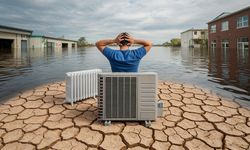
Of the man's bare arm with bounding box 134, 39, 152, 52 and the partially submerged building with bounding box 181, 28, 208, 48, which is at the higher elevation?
the partially submerged building with bounding box 181, 28, 208, 48

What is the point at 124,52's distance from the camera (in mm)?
3121

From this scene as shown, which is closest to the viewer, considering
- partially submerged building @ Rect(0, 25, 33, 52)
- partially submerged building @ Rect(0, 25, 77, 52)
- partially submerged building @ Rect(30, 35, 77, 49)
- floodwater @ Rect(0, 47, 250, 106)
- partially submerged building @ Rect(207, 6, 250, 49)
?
floodwater @ Rect(0, 47, 250, 106)

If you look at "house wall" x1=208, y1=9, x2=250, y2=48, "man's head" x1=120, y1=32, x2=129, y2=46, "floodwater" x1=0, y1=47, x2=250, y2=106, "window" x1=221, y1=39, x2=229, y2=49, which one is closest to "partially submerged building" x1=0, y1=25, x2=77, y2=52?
"floodwater" x1=0, y1=47, x2=250, y2=106

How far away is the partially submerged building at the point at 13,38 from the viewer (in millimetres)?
30636

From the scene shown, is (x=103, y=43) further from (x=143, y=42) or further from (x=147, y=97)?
(x=147, y=97)

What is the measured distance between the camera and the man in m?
3.10

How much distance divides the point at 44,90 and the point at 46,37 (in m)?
47.2

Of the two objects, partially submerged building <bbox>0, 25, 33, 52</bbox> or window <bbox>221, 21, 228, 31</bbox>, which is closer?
partially submerged building <bbox>0, 25, 33, 52</bbox>

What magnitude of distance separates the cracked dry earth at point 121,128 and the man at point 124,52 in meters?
1.11

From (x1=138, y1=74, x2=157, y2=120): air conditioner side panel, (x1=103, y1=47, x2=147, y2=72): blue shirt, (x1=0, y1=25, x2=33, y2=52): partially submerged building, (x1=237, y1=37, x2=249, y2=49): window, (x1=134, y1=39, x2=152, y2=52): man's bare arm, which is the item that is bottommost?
(x1=138, y1=74, x2=157, y2=120): air conditioner side panel

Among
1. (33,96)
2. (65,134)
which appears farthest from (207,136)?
(33,96)

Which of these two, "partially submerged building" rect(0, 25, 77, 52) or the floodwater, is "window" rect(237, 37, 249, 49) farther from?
"partially submerged building" rect(0, 25, 77, 52)

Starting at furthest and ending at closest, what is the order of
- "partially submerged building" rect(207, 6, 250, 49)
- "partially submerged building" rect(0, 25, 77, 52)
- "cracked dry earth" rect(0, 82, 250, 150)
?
"partially submerged building" rect(0, 25, 77, 52) → "partially submerged building" rect(207, 6, 250, 49) → "cracked dry earth" rect(0, 82, 250, 150)

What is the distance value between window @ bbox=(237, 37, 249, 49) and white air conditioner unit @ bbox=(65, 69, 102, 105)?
30.0 meters
